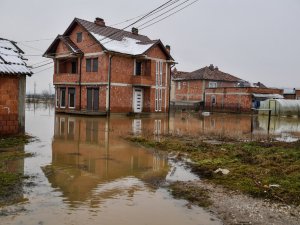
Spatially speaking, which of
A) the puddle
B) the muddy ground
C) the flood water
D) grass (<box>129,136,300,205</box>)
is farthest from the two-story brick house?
the muddy ground

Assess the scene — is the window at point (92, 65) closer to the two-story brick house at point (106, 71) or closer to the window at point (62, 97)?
the two-story brick house at point (106, 71)

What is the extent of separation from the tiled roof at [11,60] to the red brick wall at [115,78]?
13.7 m

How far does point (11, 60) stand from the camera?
13.8m

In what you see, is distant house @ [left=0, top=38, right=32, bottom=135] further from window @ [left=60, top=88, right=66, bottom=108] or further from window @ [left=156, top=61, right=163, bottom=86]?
window @ [left=156, top=61, right=163, bottom=86]

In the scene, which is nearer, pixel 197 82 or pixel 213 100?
pixel 213 100

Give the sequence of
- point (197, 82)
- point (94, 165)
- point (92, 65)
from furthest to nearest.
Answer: point (197, 82), point (92, 65), point (94, 165)

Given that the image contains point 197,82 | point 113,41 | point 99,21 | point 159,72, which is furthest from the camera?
point 197,82

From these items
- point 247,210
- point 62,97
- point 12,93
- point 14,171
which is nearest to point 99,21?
point 62,97

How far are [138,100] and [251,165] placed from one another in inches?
933

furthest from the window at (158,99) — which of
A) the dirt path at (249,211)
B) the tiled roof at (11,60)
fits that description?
the dirt path at (249,211)

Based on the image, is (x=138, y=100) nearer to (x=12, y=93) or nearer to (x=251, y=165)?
(x=12, y=93)

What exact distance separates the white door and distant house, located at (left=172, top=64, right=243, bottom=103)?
18.5m

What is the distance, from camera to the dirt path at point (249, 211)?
207 inches

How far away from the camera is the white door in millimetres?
31812
